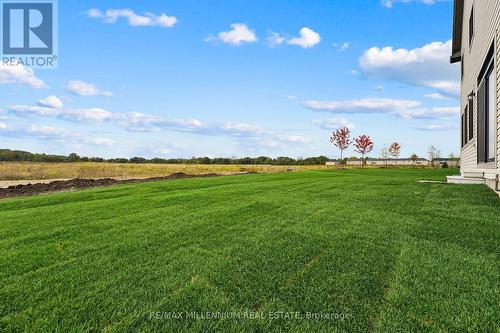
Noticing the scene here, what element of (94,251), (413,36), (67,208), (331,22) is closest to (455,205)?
(94,251)

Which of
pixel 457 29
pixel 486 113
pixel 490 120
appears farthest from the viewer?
pixel 457 29

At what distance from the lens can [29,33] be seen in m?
11.7

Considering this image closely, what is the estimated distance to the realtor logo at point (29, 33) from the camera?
11.2 m

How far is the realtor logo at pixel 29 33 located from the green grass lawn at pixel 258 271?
29.3 ft

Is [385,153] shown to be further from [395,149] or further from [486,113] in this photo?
[486,113]

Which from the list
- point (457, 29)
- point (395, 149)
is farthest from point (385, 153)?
point (457, 29)

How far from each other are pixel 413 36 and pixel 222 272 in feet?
56.5

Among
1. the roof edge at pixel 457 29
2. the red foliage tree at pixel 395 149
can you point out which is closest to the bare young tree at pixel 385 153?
the red foliage tree at pixel 395 149

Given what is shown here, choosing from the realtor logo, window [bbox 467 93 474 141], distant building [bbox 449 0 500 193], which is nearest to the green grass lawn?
distant building [bbox 449 0 500 193]

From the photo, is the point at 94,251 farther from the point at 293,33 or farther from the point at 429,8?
the point at 429,8

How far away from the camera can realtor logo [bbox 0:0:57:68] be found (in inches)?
441

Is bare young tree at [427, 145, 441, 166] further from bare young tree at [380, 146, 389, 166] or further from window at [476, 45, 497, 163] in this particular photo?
window at [476, 45, 497, 163]

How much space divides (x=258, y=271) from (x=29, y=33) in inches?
535

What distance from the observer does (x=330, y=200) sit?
6605 mm
